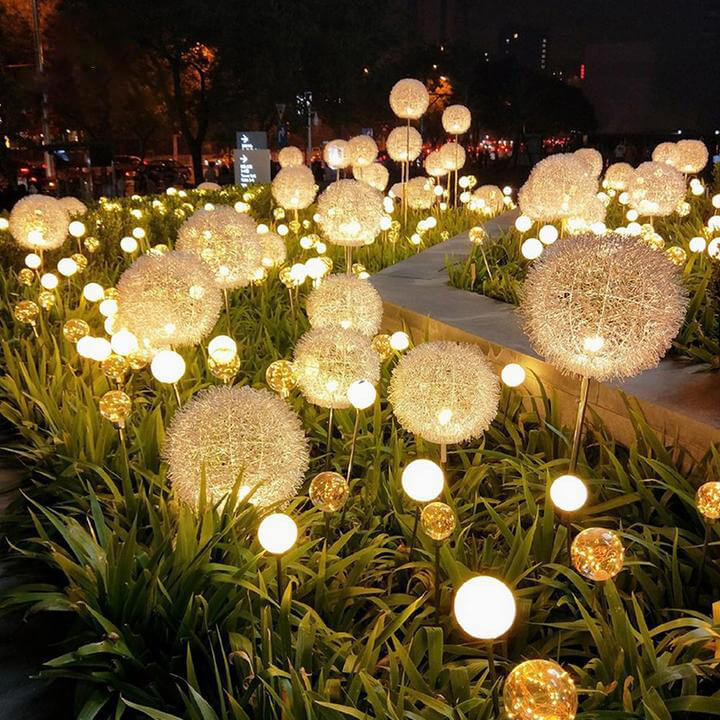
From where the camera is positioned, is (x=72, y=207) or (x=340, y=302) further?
(x=72, y=207)

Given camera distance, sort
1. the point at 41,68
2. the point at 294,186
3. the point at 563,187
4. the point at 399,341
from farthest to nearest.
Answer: the point at 41,68 → the point at 294,186 → the point at 563,187 → the point at 399,341

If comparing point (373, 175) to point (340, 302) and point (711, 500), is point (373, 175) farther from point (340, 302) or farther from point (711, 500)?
point (711, 500)

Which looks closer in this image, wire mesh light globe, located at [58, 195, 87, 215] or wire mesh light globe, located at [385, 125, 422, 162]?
wire mesh light globe, located at [58, 195, 87, 215]

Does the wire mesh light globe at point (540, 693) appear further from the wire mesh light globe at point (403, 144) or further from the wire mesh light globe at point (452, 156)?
the wire mesh light globe at point (452, 156)

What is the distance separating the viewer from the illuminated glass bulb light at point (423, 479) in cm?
215

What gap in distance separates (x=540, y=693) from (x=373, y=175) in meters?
8.23

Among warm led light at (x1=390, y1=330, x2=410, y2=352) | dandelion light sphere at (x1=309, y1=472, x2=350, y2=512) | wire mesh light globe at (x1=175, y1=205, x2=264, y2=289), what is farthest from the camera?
wire mesh light globe at (x1=175, y1=205, x2=264, y2=289)

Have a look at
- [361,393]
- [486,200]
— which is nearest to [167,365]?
[361,393]

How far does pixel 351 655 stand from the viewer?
2127 mm

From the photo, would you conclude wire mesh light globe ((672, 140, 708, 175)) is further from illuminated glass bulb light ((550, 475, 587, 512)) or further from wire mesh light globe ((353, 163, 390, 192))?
illuminated glass bulb light ((550, 475, 587, 512))

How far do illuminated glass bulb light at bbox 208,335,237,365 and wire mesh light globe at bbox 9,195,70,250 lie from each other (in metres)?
3.00

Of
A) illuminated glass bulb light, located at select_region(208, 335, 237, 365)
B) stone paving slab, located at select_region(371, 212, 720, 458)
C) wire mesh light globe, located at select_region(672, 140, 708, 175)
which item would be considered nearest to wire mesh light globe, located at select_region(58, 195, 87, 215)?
stone paving slab, located at select_region(371, 212, 720, 458)

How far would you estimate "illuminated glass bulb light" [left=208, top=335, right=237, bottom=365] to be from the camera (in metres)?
3.24

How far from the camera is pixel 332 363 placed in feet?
10.0
